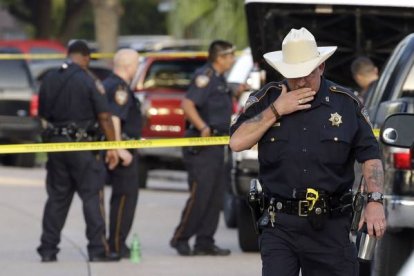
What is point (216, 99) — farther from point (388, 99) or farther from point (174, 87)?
point (174, 87)

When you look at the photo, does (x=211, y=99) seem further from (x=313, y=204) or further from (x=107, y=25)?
(x=107, y=25)

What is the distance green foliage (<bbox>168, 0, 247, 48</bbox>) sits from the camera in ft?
81.0

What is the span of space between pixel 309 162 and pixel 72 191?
4.84 metres

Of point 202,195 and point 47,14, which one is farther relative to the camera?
point 47,14

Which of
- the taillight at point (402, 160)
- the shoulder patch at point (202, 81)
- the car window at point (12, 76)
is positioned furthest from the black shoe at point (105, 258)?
the car window at point (12, 76)

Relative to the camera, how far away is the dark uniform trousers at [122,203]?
36.3 ft

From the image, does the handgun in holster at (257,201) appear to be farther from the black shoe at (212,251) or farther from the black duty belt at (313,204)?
the black shoe at (212,251)

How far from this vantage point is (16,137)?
69.3 ft

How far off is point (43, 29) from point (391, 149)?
117ft

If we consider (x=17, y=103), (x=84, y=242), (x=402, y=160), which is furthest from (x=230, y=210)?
(x=17, y=103)

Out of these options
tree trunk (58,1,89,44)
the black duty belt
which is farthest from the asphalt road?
tree trunk (58,1,89,44)

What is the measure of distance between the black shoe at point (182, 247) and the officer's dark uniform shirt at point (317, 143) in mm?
4950

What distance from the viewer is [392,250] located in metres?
7.99

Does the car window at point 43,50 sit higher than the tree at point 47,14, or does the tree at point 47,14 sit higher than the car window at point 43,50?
the tree at point 47,14
